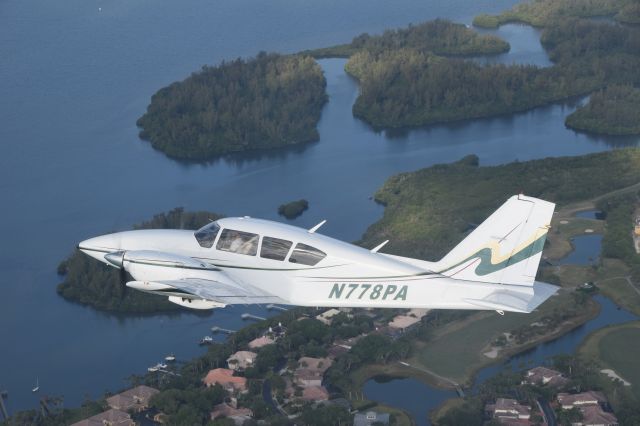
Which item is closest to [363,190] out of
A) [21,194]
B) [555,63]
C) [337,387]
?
[21,194]

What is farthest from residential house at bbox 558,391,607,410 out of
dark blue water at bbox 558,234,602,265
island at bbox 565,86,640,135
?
island at bbox 565,86,640,135

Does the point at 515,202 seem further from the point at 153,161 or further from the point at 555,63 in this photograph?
the point at 555,63

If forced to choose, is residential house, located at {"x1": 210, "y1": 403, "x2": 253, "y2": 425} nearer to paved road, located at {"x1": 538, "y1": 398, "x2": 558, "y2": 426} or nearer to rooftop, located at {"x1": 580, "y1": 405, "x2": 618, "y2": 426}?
paved road, located at {"x1": 538, "y1": 398, "x2": 558, "y2": 426}

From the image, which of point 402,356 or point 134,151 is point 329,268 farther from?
point 134,151

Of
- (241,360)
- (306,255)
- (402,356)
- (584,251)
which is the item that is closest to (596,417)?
(402,356)

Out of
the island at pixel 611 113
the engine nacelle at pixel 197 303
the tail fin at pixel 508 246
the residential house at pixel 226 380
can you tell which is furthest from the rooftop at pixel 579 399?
the island at pixel 611 113

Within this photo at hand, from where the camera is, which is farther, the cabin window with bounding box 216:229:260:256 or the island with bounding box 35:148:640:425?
the island with bounding box 35:148:640:425

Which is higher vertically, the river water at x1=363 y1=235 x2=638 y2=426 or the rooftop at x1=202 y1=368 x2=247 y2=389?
the rooftop at x1=202 y1=368 x2=247 y2=389
